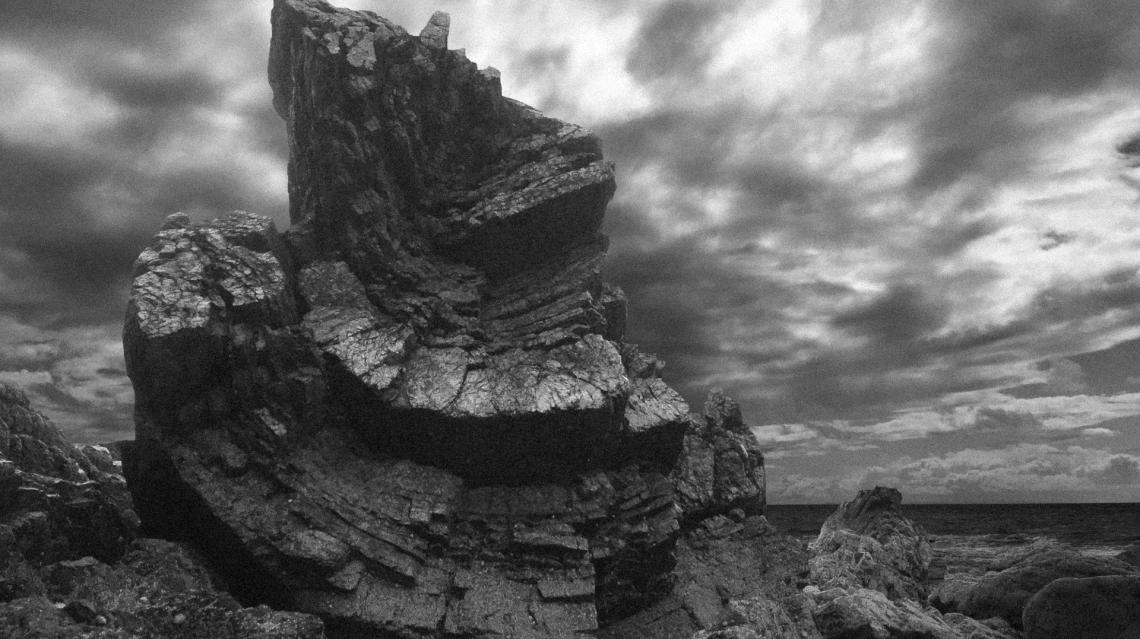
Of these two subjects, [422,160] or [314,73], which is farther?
[422,160]

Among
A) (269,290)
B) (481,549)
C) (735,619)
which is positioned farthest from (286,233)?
(735,619)

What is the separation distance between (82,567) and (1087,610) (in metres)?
39.9

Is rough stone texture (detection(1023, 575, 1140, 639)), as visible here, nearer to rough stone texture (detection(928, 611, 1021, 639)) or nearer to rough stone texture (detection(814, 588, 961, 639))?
rough stone texture (detection(928, 611, 1021, 639))

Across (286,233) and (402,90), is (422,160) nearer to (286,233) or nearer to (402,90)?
(402,90)

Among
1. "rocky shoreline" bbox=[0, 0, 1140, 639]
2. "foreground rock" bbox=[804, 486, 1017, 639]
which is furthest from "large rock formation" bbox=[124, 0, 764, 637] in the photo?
"foreground rock" bbox=[804, 486, 1017, 639]

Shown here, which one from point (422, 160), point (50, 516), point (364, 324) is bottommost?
point (50, 516)

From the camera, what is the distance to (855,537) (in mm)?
51562

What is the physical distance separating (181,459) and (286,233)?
12.5 metres

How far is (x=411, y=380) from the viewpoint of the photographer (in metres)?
29.1

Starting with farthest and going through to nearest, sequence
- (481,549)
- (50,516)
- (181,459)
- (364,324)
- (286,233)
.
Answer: (286,233)
(364,324)
(481,549)
(181,459)
(50,516)

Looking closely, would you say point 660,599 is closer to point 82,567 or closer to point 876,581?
point 876,581

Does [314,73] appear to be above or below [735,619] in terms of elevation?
above

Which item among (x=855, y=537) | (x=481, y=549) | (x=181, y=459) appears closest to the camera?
(x=181, y=459)

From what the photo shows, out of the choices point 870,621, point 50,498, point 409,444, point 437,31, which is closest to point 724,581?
point 870,621
